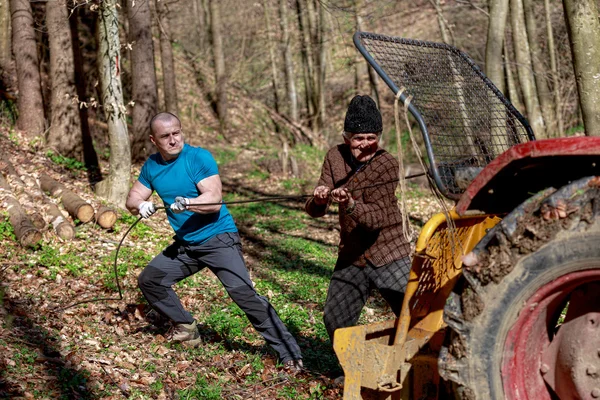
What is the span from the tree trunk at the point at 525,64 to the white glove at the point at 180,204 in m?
12.5

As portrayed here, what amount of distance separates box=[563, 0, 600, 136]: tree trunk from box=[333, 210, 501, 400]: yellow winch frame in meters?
1.88

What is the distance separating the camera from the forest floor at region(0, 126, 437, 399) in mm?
4754

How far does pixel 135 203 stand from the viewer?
5227 millimetres

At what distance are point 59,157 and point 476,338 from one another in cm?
1047

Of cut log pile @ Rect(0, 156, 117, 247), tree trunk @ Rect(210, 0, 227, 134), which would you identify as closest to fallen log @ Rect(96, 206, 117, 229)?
cut log pile @ Rect(0, 156, 117, 247)

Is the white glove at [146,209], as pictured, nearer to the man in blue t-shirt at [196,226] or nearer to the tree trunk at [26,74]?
the man in blue t-shirt at [196,226]

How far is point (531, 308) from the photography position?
9.61 ft

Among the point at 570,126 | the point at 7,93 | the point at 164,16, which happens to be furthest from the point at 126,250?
the point at 570,126

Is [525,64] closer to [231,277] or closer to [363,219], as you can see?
[231,277]

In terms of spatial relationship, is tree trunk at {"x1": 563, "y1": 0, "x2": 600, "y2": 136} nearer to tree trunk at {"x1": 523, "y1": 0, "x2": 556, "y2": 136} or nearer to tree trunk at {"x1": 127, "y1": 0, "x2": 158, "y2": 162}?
tree trunk at {"x1": 127, "y1": 0, "x2": 158, "y2": 162}

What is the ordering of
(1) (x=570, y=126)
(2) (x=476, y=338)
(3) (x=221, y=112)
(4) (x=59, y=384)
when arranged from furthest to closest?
(3) (x=221, y=112), (1) (x=570, y=126), (4) (x=59, y=384), (2) (x=476, y=338)

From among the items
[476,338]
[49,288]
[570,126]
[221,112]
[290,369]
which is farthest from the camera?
[221,112]

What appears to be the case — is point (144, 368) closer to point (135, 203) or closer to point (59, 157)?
point (135, 203)

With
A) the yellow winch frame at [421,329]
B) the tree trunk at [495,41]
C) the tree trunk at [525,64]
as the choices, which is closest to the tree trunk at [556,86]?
the tree trunk at [525,64]
